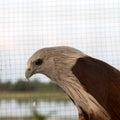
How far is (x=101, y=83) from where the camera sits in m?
2.33

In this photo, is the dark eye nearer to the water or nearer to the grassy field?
the grassy field

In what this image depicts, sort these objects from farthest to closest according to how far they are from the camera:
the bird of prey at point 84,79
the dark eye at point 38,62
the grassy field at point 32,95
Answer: the grassy field at point 32,95
the dark eye at point 38,62
the bird of prey at point 84,79

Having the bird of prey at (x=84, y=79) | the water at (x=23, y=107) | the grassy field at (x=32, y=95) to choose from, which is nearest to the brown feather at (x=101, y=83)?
the bird of prey at (x=84, y=79)

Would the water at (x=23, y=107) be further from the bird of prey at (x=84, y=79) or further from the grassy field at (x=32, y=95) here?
the bird of prey at (x=84, y=79)

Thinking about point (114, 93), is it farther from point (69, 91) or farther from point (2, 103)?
point (2, 103)

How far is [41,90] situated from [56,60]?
199cm

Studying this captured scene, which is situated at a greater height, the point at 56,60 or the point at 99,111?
the point at 56,60

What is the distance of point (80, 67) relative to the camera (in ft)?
7.70

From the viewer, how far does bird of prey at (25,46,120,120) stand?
2.31 m

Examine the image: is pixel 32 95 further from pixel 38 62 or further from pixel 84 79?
pixel 84 79

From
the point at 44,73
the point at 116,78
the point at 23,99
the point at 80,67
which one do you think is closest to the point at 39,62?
the point at 44,73

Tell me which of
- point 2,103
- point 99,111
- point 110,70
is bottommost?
point 2,103

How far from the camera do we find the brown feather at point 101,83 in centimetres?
231

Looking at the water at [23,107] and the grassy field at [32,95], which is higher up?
the grassy field at [32,95]
